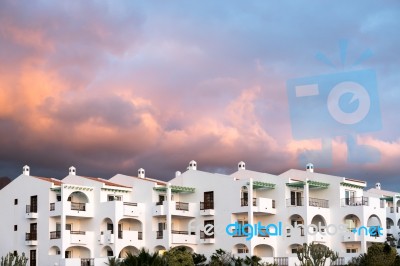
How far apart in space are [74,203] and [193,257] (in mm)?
10308

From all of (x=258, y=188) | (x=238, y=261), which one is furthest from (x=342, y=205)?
(x=238, y=261)

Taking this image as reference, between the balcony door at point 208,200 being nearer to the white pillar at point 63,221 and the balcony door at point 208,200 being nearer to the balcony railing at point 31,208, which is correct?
the white pillar at point 63,221

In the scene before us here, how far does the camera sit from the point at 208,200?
63281 mm

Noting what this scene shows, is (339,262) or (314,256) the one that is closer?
(314,256)

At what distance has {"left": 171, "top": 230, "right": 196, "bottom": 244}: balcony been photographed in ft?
203

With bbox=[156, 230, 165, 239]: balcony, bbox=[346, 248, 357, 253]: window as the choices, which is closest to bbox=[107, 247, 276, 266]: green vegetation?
bbox=[156, 230, 165, 239]: balcony

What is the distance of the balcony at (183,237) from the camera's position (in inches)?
2434

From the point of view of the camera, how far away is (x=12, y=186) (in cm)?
6506

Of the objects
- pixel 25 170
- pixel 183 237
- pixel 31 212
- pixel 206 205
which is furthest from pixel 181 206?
pixel 25 170

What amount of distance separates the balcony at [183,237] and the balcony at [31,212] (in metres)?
10.6

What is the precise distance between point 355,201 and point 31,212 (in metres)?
25.1

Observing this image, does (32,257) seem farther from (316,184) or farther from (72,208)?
(316,184)

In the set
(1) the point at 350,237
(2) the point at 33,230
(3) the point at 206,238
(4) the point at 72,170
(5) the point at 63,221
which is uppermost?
(4) the point at 72,170

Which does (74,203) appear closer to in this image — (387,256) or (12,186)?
(12,186)
